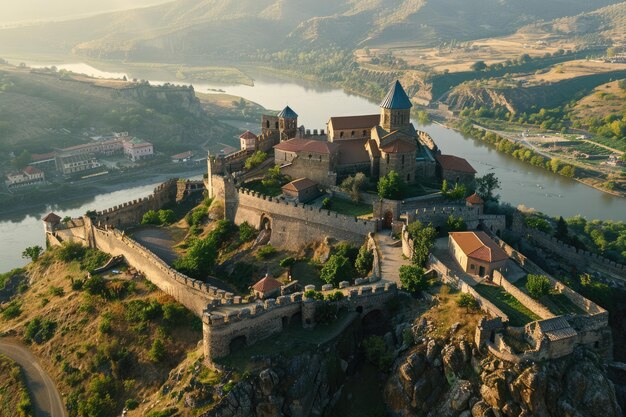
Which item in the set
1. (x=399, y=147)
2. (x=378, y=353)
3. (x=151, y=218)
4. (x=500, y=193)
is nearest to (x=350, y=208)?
(x=399, y=147)

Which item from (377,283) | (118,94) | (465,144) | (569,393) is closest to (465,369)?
(569,393)

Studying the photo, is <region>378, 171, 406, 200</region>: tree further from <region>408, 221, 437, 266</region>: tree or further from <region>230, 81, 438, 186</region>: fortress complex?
<region>408, 221, 437, 266</region>: tree

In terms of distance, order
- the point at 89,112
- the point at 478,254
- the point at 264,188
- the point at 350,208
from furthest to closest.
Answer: the point at 89,112 → the point at 264,188 → the point at 350,208 → the point at 478,254

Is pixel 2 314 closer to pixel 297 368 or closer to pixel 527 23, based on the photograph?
pixel 297 368

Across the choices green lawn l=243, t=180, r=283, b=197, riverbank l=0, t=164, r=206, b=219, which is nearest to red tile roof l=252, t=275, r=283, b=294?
green lawn l=243, t=180, r=283, b=197

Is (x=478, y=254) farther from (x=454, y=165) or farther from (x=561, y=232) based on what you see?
(x=454, y=165)

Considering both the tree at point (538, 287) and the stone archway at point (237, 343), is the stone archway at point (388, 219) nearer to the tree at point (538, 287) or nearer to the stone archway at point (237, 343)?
the tree at point (538, 287)
